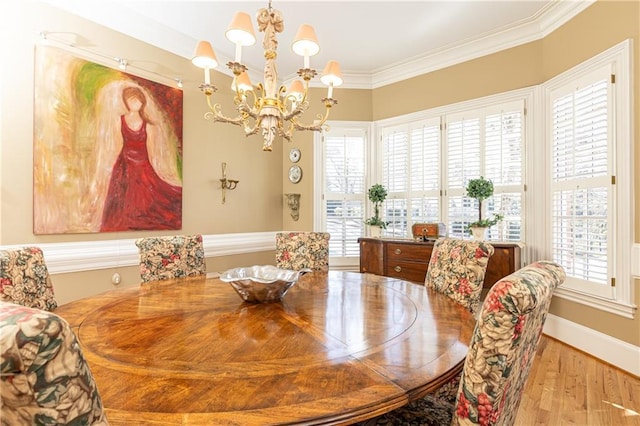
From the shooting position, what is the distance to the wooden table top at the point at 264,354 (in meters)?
0.75

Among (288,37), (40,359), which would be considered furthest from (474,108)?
(40,359)

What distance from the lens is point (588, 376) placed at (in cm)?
242

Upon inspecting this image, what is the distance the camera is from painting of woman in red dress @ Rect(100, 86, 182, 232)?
2969 millimetres

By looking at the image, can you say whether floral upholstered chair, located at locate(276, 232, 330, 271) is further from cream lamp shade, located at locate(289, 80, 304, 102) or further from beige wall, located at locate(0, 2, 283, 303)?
beige wall, located at locate(0, 2, 283, 303)

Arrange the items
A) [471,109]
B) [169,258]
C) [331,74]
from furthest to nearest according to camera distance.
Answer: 1. [471,109]
2. [169,258]
3. [331,74]

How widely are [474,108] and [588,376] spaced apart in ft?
8.69

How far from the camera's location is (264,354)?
1.02 metres

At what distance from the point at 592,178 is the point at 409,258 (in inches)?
66.7

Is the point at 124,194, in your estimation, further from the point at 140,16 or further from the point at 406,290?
the point at 406,290

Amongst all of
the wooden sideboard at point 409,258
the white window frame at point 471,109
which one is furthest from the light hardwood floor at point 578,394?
the white window frame at point 471,109

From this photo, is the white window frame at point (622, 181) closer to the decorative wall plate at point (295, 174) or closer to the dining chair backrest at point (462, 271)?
the dining chair backrest at point (462, 271)

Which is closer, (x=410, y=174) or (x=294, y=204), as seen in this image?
(x=410, y=174)

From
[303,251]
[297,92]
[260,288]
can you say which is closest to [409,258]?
[303,251]

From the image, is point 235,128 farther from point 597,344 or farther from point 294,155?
point 597,344
